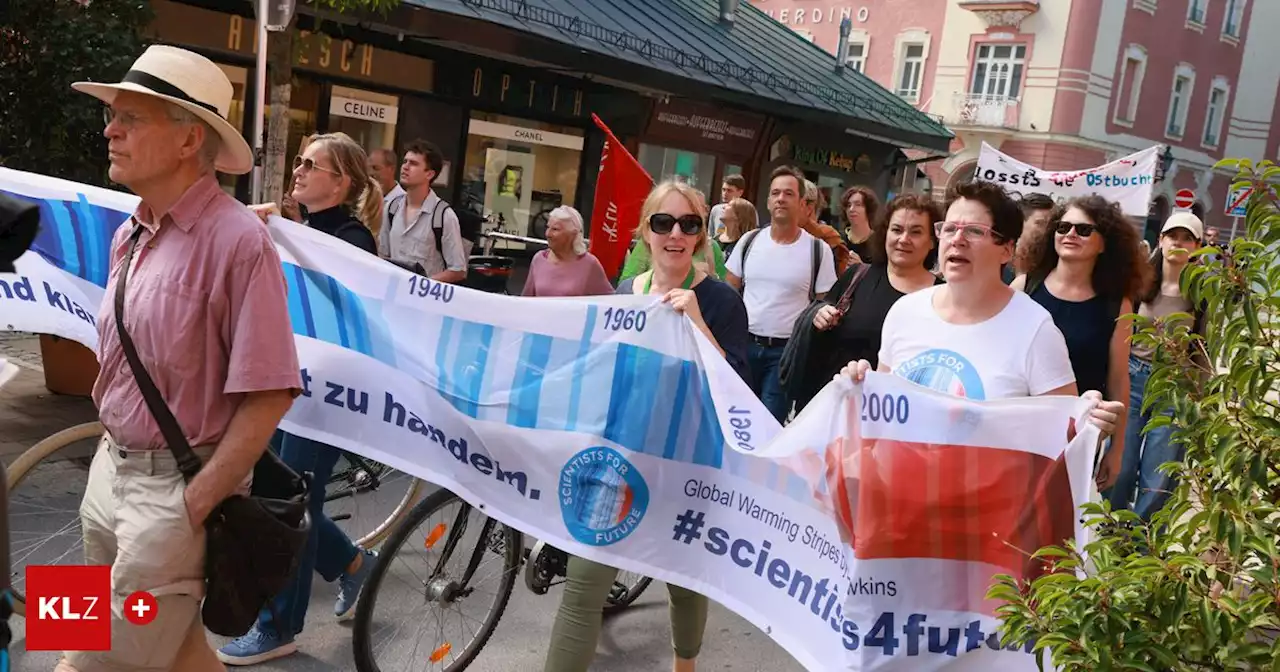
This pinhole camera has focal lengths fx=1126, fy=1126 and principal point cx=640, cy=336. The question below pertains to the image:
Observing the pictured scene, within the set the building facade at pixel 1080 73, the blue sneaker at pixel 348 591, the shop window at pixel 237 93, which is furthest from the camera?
the building facade at pixel 1080 73

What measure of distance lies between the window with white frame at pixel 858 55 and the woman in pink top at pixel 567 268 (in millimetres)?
34506

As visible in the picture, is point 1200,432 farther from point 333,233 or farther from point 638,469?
point 333,233

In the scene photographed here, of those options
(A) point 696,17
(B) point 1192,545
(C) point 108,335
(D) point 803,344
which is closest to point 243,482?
(C) point 108,335

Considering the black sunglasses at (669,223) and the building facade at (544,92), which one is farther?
the building facade at (544,92)

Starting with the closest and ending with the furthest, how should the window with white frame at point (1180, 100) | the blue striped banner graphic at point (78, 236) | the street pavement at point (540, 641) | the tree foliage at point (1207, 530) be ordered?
1. the tree foliage at point (1207, 530)
2. the street pavement at point (540, 641)
3. the blue striped banner graphic at point (78, 236)
4. the window with white frame at point (1180, 100)

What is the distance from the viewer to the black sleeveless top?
455cm

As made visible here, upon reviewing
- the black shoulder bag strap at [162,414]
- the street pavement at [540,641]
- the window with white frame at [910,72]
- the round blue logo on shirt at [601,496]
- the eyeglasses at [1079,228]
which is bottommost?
the street pavement at [540,641]

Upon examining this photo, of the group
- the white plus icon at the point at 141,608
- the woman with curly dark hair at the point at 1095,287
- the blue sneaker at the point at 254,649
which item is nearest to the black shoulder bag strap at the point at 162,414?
the white plus icon at the point at 141,608

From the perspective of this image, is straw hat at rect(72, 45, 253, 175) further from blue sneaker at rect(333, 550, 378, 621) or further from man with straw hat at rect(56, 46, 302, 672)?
blue sneaker at rect(333, 550, 378, 621)

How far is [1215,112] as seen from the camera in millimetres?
41406

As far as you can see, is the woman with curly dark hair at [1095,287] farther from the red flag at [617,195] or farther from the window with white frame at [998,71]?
the window with white frame at [998,71]

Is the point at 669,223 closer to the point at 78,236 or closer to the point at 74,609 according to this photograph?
the point at 74,609

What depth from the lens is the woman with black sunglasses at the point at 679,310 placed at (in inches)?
136

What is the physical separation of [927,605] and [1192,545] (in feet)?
3.97
